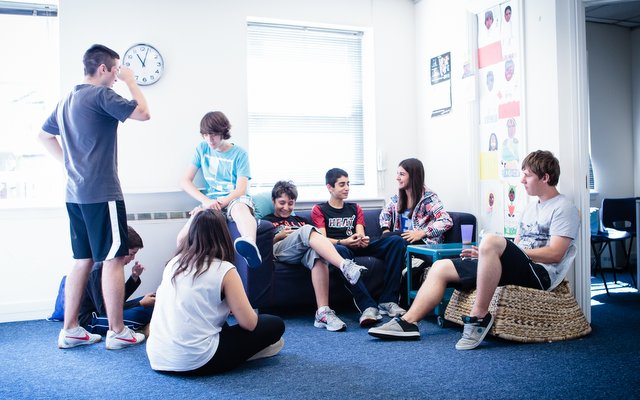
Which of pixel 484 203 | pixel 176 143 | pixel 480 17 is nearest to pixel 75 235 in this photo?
pixel 176 143

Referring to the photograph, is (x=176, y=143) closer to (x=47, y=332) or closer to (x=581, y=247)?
(x=47, y=332)

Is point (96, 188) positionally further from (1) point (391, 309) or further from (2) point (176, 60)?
(1) point (391, 309)

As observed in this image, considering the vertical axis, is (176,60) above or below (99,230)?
above

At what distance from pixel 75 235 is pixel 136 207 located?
1.19 metres

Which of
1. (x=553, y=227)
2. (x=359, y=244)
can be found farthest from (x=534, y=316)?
(x=359, y=244)

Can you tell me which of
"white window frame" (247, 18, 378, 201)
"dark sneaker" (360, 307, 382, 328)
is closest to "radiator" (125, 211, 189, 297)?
"white window frame" (247, 18, 378, 201)

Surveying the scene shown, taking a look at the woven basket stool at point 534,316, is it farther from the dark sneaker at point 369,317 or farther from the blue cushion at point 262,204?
the blue cushion at point 262,204

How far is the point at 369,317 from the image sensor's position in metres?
3.38

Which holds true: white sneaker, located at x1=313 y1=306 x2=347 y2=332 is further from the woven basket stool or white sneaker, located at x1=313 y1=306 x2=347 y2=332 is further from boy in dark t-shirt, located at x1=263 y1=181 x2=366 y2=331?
the woven basket stool

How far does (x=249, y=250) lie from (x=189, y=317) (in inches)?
35.7

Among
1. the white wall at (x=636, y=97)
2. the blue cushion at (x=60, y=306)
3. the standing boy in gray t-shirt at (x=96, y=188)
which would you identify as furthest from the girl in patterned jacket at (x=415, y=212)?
the white wall at (x=636, y=97)

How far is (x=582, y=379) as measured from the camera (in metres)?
2.32

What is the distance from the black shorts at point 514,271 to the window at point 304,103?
214cm

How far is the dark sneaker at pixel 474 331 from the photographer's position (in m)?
2.85
